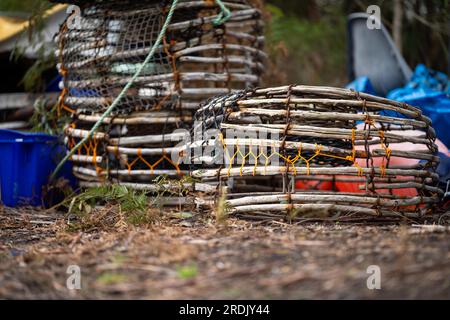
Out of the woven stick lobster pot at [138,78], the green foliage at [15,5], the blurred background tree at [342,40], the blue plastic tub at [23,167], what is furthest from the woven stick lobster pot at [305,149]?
the blurred background tree at [342,40]

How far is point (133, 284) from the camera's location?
1.90 metres

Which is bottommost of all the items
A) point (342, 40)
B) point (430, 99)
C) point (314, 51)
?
Answer: point (430, 99)

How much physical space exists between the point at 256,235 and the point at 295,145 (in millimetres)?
602

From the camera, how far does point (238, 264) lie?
1983 mm

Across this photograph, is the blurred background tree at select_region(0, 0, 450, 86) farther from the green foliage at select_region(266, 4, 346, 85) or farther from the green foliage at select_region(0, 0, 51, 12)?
the green foliage at select_region(0, 0, 51, 12)

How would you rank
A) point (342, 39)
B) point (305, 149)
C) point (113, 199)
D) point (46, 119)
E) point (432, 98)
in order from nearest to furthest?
point (305, 149)
point (113, 199)
point (432, 98)
point (46, 119)
point (342, 39)

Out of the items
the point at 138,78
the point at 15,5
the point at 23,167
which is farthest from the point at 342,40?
the point at 23,167

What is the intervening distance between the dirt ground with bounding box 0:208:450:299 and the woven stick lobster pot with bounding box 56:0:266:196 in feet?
3.95

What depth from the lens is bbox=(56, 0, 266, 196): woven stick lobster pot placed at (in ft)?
12.1

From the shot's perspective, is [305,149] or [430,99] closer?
[305,149]

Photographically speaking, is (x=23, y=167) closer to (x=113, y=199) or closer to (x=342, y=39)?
(x=113, y=199)

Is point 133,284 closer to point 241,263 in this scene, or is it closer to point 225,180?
point 241,263

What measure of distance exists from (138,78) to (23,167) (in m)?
1.08

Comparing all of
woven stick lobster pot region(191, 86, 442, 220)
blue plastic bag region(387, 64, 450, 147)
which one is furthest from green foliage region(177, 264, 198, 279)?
blue plastic bag region(387, 64, 450, 147)
